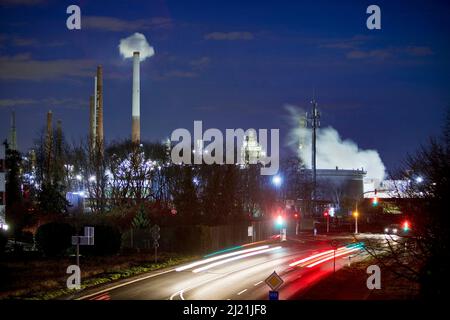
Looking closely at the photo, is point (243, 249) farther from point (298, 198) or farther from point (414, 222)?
point (298, 198)

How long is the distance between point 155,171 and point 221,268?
1750 inches

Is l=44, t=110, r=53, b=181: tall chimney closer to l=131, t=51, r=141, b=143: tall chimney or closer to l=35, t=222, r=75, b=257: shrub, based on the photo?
l=131, t=51, r=141, b=143: tall chimney

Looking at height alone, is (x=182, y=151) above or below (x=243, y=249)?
above

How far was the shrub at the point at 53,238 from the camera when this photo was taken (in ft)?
151

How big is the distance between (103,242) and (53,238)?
3.57m

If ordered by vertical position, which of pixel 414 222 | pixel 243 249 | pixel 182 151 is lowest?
pixel 243 249

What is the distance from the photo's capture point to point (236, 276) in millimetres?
35562
